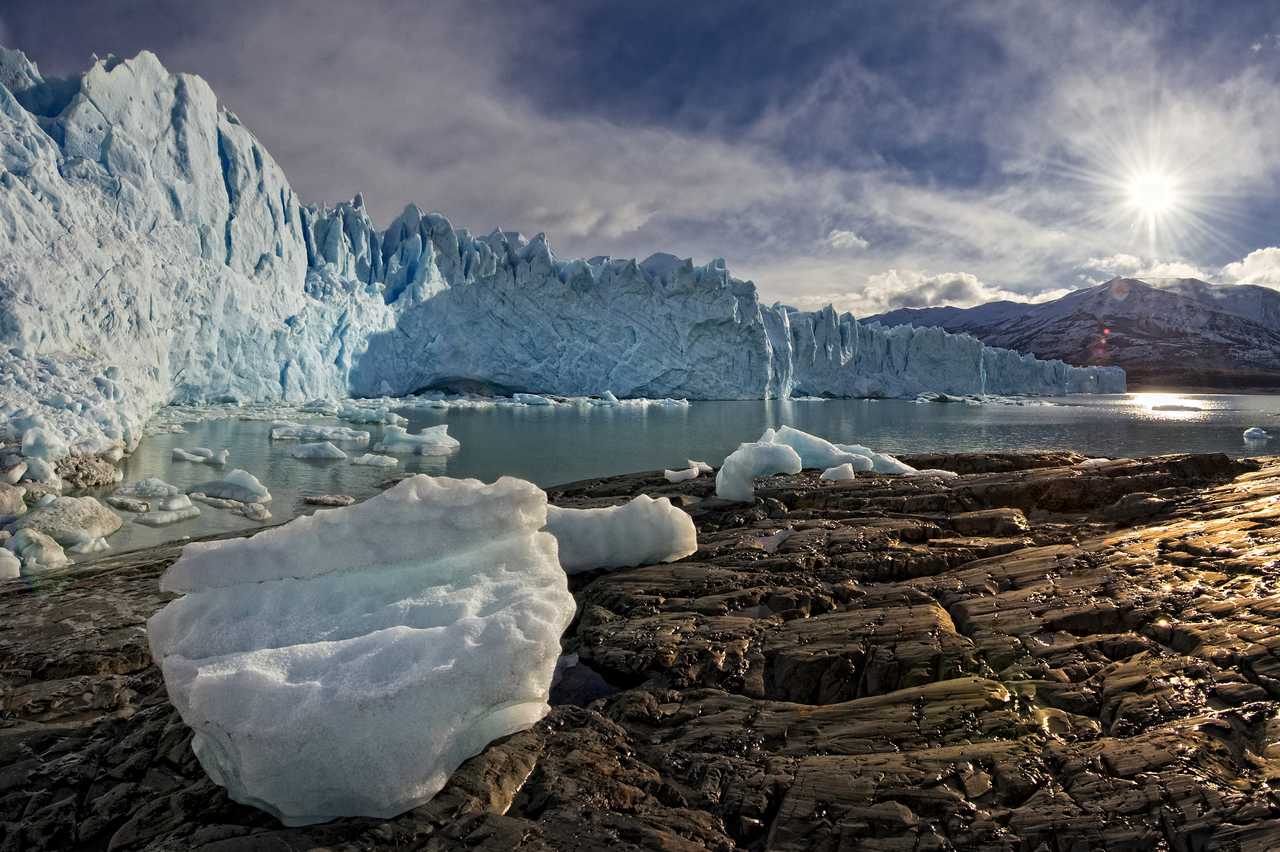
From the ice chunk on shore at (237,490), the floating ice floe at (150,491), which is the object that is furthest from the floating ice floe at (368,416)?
the floating ice floe at (150,491)

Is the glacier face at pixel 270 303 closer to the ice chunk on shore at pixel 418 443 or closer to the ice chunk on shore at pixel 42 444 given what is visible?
the ice chunk on shore at pixel 42 444

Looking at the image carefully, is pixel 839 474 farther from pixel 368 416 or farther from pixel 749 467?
pixel 368 416

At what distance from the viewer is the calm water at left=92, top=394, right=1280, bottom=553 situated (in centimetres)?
1519

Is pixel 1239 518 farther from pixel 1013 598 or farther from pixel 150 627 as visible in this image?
pixel 150 627

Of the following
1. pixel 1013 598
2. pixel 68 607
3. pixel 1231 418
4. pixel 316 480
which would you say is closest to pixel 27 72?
pixel 316 480

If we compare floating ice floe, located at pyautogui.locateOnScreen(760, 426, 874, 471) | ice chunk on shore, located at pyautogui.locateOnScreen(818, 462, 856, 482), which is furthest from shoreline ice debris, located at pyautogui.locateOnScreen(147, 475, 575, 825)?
floating ice floe, located at pyautogui.locateOnScreen(760, 426, 874, 471)

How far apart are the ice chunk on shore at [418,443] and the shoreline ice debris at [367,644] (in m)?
17.3

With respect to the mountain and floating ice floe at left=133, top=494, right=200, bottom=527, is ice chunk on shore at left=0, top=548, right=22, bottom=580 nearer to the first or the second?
floating ice floe at left=133, top=494, right=200, bottom=527

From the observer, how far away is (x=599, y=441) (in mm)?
24719

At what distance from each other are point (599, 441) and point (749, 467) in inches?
670

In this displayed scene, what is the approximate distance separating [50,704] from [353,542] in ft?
7.03

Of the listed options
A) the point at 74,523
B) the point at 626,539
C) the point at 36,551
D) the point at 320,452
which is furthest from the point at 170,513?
the point at 626,539

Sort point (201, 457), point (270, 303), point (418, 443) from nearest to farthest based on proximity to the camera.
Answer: point (201, 457), point (418, 443), point (270, 303)

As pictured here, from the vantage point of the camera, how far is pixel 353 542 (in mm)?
3637
